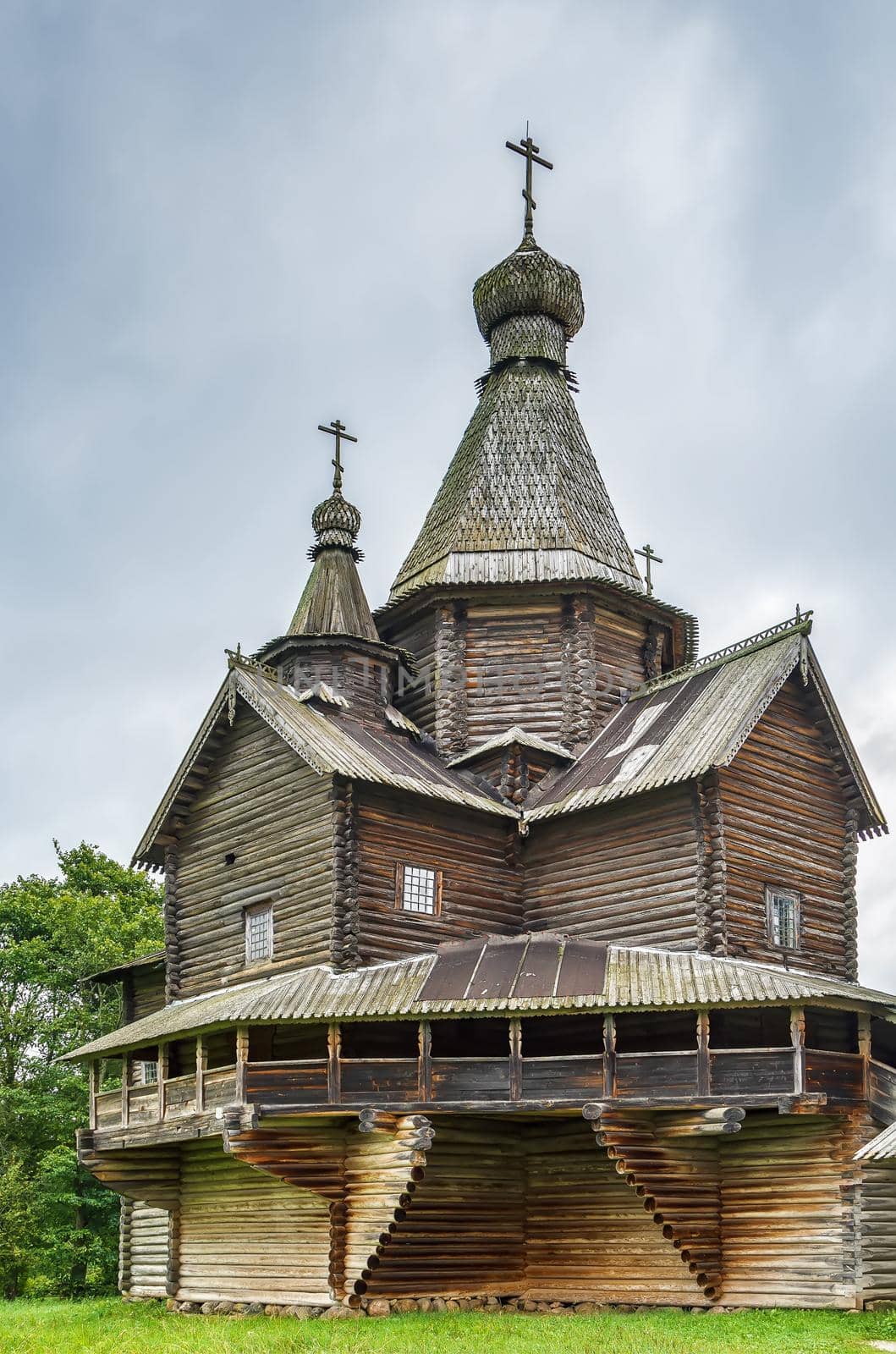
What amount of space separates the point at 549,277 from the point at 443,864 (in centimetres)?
1515

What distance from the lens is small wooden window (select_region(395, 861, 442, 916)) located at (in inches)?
1005

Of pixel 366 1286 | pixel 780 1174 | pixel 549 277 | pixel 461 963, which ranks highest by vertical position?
pixel 549 277

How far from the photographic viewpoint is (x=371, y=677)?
96.4ft

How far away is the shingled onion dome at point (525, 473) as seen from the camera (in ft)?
101

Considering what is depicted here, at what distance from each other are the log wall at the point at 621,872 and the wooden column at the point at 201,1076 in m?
6.51

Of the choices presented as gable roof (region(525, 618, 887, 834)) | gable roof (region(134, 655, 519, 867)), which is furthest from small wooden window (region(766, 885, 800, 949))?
gable roof (region(134, 655, 519, 867))

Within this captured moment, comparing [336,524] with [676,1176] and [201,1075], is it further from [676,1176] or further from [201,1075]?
[676,1176]

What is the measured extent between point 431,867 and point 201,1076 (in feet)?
17.7

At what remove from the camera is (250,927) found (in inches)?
1053

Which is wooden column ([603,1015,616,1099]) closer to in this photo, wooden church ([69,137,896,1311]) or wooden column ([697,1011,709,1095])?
wooden church ([69,137,896,1311])

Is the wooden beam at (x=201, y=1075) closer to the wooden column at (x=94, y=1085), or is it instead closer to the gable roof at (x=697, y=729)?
the wooden column at (x=94, y=1085)

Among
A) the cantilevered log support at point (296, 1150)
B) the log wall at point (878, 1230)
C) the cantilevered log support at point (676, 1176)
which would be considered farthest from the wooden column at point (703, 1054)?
the cantilevered log support at point (296, 1150)

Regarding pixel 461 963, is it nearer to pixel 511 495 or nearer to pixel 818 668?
pixel 818 668

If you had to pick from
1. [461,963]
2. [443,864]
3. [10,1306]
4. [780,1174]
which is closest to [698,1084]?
[780,1174]
